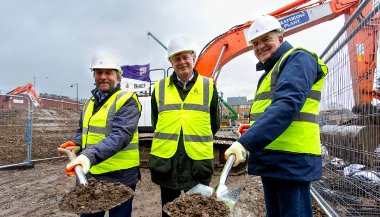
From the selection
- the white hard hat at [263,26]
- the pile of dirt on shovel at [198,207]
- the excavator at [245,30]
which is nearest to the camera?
the pile of dirt on shovel at [198,207]

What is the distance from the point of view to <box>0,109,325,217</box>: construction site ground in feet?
16.1

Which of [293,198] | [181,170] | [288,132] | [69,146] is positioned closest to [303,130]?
[288,132]

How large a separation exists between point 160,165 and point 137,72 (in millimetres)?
6149

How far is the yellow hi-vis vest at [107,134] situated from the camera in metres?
2.69

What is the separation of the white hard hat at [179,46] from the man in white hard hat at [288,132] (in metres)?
0.68

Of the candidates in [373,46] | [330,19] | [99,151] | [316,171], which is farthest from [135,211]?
[330,19]

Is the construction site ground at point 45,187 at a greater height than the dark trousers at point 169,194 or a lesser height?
lesser

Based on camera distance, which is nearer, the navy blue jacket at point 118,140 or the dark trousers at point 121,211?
the navy blue jacket at point 118,140

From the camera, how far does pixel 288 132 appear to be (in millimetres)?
2197

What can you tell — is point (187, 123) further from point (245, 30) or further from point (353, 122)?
point (245, 30)

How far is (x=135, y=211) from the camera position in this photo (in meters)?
4.95

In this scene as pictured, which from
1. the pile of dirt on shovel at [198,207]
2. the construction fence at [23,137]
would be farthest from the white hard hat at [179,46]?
the construction fence at [23,137]

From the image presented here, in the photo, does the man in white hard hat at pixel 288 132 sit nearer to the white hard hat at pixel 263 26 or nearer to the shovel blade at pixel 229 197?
the white hard hat at pixel 263 26

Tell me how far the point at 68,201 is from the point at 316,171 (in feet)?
5.57
